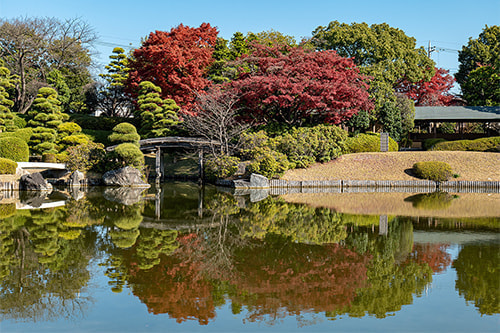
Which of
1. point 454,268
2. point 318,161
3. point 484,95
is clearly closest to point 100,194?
point 318,161

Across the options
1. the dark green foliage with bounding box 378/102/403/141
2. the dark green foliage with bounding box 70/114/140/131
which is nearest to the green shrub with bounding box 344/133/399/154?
the dark green foliage with bounding box 378/102/403/141

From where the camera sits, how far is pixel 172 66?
99.3ft

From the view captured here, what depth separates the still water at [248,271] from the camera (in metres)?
5.30

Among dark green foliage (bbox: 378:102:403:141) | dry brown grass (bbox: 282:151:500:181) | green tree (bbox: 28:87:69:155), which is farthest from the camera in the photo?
dark green foliage (bbox: 378:102:403:141)

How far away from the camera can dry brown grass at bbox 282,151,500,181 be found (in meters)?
24.1

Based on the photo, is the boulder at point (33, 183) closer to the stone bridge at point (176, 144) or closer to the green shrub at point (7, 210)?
the stone bridge at point (176, 144)

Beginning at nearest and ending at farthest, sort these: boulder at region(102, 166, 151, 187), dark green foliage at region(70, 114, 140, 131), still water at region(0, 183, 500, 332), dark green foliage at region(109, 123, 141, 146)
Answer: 1. still water at region(0, 183, 500, 332)
2. boulder at region(102, 166, 151, 187)
3. dark green foliage at region(109, 123, 141, 146)
4. dark green foliage at region(70, 114, 140, 131)

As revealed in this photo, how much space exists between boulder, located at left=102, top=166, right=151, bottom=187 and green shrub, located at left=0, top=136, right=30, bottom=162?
16.3 ft

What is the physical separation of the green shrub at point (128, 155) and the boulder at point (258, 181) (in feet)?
19.3

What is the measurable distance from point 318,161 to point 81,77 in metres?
23.6

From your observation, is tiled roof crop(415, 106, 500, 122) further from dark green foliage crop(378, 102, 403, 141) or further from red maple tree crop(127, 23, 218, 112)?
red maple tree crop(127, 23, 218, 112)

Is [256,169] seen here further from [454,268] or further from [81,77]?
[81,77]

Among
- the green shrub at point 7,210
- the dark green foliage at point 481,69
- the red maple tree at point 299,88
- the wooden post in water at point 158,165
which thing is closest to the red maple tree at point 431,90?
the dark green foliage at point 481,69

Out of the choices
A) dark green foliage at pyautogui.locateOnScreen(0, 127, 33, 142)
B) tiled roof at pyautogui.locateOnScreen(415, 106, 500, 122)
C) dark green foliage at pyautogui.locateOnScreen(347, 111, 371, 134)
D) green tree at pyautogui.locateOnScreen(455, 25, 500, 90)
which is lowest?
dark green foliage at pyautogui.locateOnScreen(0, 127, 33, 142)
